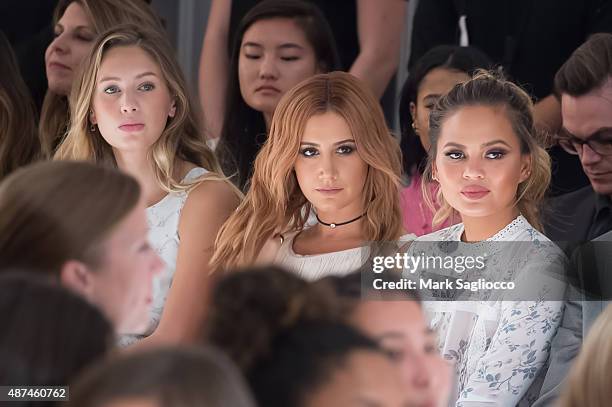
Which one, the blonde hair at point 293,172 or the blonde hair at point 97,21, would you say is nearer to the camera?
the blonde hair at point 293,172

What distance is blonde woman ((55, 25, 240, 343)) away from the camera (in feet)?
8.63

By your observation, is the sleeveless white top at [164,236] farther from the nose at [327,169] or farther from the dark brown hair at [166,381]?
the dark brown hair at [166,381]

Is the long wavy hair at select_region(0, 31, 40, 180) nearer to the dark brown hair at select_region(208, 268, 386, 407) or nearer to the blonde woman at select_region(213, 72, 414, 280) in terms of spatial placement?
the blonde woman at select_region(213, 72, 414, 280)

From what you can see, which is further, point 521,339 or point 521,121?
point 521,121

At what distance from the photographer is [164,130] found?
2.83 m

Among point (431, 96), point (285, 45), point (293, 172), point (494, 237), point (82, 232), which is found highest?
point (285, 45)

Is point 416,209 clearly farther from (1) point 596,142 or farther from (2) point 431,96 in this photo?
(1) point 596,142

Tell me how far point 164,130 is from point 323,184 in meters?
0.53

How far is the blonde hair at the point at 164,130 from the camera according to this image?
282 centimetres

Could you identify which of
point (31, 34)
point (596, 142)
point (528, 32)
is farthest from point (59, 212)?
point (31, 34)

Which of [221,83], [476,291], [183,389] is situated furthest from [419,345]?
[221,83]

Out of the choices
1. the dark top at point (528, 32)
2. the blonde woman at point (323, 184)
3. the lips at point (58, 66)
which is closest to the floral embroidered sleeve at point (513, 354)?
the blonde woman at point (323, 184)

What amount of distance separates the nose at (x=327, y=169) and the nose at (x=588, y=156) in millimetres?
605

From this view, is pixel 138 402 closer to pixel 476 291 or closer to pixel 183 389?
pixel 183 389
